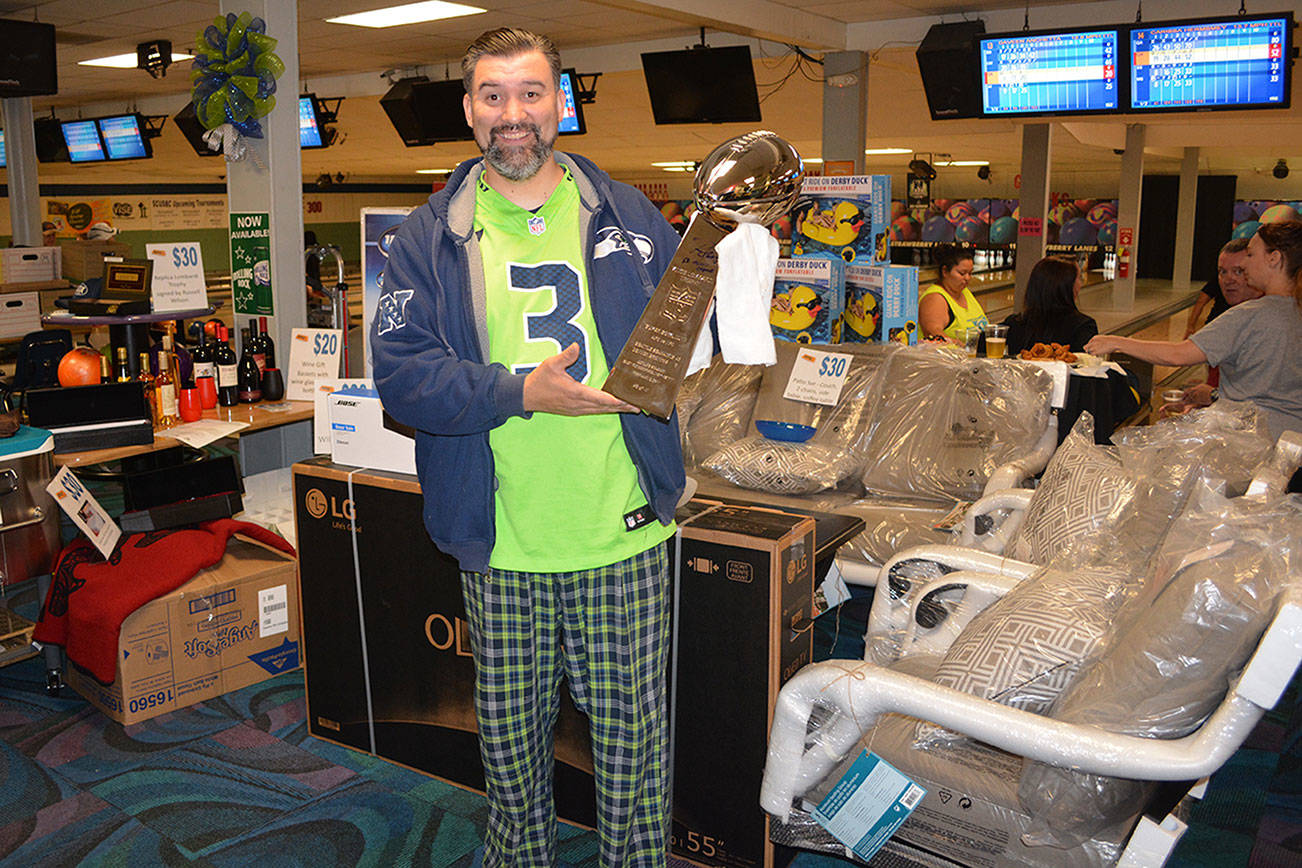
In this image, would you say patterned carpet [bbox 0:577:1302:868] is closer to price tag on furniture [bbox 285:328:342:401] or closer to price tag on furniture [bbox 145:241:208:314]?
price tag on furniture [bbox 285:328:342:401]

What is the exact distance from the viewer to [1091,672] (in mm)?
1687

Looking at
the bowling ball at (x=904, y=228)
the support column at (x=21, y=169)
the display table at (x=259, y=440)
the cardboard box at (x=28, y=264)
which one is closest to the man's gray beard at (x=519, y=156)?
the display table at (x=259, y=440)

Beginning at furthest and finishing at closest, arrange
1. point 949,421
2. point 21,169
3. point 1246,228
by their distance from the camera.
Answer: point 1246,228
point 21,169
point 949,421

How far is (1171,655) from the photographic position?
1.53 metres

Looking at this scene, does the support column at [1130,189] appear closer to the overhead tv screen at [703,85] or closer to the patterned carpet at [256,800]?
the overhead tv screen at [703,85]

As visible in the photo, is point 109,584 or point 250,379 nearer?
point 109,584

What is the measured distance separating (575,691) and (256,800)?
1.24 m

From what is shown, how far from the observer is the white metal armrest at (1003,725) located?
1.44 meters

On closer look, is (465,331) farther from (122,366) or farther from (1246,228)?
(1246,228)

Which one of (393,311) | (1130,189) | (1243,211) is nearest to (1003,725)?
(393,311)

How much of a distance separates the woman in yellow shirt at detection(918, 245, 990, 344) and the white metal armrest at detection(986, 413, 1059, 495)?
4.73 feet

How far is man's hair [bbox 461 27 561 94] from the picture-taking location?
1.62 m

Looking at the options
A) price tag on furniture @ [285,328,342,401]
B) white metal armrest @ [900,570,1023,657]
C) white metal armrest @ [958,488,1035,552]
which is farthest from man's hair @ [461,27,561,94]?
price tag on furniture @ [285,328,342,401]

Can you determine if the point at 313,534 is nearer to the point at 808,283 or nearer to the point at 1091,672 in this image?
the point at 1091,672
